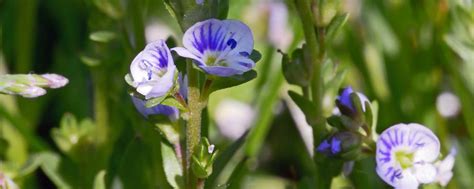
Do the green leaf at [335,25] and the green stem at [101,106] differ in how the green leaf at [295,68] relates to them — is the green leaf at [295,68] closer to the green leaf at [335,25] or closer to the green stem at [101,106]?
the green leaf at [335,25]

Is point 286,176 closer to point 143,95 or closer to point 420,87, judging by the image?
point 420,87

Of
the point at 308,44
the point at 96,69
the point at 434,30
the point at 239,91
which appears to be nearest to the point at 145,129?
the point at 96,69

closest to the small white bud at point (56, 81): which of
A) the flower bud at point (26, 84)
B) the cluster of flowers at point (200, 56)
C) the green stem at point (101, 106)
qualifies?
the flower bud at point (26, 84)

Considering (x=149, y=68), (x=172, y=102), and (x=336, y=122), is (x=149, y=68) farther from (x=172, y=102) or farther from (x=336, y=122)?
(x=336, y=122)

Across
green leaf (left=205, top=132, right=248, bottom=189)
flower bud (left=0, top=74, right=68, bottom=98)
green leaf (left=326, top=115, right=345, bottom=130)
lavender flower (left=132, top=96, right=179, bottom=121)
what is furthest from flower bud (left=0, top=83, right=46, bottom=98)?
green leaf (left=326, top=115, right=345, bottom=130)

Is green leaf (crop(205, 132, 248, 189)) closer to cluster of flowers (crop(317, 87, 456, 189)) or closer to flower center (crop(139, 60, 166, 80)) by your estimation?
cluster of flowers (crop(317, 87, 456, 189))
